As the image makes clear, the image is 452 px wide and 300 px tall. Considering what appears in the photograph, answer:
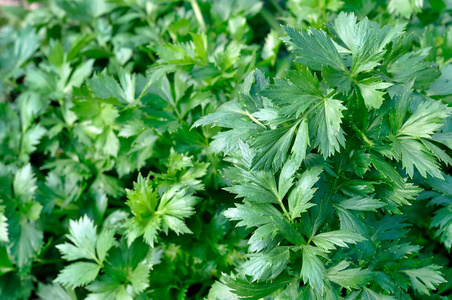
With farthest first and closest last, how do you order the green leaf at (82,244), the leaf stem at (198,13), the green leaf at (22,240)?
the leaf stem at (198,13) < the green leaf at (22,240) < the green leaf at (82,244)

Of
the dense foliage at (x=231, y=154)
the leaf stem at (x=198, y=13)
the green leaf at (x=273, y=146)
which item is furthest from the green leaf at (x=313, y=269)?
the leaf stem at (x=198, y=13)

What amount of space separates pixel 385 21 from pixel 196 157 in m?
0.92

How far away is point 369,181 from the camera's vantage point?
1134 mm

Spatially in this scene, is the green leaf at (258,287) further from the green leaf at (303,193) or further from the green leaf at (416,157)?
the green leaf at (416,157)

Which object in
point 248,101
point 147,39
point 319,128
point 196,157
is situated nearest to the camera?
point 319,128

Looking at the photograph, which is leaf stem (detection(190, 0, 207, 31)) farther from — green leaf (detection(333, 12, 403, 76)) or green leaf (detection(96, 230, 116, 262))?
green leaf (detection(96, 230, 116, 262))

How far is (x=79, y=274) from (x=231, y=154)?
75cm

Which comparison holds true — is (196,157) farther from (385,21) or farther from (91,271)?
(385,21)

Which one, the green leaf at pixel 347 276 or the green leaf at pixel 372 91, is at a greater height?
the green leaf at pixel 372 91

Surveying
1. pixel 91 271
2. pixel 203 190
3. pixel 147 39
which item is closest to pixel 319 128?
pixel 203 190

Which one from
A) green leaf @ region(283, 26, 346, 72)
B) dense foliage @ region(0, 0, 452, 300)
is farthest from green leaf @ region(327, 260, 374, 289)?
green leaf @ region(283, 26, 346, 72)

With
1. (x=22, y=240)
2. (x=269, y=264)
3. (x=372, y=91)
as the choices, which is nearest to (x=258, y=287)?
(x=269, y=264)

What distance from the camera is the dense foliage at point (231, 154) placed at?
1.09 meters

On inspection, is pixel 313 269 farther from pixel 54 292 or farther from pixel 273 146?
pixel 54 292
